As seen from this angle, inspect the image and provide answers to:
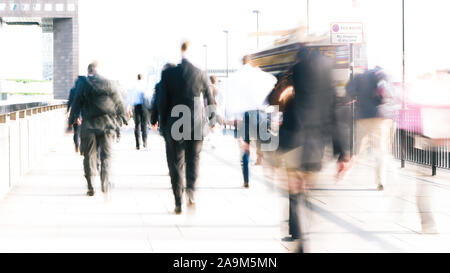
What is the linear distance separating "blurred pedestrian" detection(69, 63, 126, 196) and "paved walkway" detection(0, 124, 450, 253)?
670 mm

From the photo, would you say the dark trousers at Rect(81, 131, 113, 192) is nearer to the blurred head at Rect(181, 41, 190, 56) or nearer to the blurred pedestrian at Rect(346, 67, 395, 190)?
the blurred head at Rect(181, 41, 190, 56)

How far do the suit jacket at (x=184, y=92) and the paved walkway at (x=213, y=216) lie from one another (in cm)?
96

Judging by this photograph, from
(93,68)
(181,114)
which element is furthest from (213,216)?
(93,68)

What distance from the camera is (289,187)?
5297mm

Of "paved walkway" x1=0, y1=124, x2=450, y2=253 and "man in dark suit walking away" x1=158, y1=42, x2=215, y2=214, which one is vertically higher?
"man in dark suit walking away" x1=158, y1=42, x2=215, y2=214

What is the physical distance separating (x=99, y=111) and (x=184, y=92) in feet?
5.80

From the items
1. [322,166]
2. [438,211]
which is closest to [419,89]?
[322,166]

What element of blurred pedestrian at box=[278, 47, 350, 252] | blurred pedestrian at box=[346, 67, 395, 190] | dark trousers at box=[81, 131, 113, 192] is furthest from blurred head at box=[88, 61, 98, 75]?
blurred pedestrian at box=[278, 47, 350, 252]

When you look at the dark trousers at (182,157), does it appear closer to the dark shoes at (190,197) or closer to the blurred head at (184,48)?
the dark shoes at (190,197)

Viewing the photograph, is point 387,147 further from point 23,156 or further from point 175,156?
point 23,156

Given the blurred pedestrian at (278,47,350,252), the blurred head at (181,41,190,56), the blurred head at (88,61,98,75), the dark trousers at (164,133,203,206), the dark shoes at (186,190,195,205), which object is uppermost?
the blurred head at (181,41,190,56)

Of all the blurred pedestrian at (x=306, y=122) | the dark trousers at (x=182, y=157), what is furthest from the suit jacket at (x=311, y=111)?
the dark trousers at (x=182, y=157)

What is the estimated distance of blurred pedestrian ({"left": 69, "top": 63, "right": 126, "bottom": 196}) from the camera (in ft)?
26.5

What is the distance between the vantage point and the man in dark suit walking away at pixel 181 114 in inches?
265
